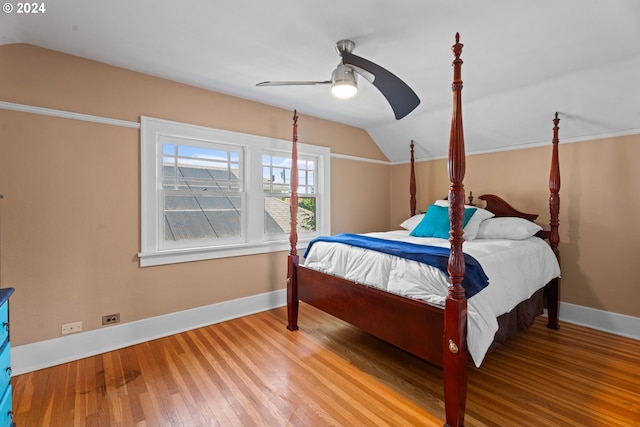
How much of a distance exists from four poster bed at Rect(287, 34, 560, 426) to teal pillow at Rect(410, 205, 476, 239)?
2 centimetres

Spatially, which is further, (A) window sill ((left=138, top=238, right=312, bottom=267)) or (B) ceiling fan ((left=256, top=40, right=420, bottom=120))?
(A) window sill ((left=138, top=238, right=312, bottom=267))

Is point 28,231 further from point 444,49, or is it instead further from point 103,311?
point 444,49

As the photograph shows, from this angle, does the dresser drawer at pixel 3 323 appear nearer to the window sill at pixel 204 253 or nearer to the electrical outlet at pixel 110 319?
the electrical outlet at pixel 110 319

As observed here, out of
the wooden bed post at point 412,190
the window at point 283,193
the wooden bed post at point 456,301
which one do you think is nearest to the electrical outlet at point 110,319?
the window at point 283,193

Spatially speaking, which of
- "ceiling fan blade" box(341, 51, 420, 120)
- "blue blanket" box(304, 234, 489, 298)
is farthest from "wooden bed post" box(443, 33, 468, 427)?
"ceiling fan blade" box(341, 51, 420, 120)

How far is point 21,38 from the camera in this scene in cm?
212

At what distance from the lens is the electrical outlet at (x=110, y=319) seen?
252 centimetres

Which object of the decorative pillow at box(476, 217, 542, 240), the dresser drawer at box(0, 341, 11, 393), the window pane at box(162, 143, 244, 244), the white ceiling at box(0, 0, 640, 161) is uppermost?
the white ceiling at box(0, 0, 640, 161)

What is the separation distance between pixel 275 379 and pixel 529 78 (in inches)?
130

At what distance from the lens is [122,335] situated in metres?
2.59

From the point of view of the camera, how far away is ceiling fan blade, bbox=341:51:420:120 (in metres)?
1.92

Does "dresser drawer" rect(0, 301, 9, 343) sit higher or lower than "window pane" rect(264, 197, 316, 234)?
lower

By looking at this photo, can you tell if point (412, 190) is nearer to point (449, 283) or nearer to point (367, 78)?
point (367, 78)

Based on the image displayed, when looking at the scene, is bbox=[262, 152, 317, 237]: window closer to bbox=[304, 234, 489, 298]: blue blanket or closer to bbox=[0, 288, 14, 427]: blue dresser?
bbox=[304, 234, 489, 298]: blue blanket
